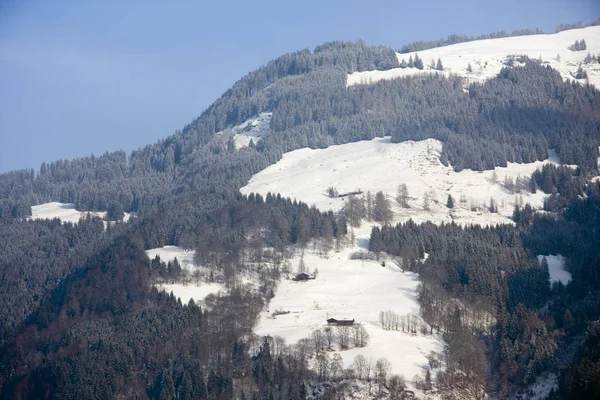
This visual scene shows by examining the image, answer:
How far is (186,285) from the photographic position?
143 metres

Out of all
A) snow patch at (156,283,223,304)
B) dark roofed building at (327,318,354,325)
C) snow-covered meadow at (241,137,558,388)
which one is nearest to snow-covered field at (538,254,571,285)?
snow-covered meadow at (241,137,558,388)

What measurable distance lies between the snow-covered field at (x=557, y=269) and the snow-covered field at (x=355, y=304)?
2323 centimetres

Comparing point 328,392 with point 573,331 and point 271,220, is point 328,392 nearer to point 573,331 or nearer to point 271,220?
point 573,331

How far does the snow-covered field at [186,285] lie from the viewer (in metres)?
139

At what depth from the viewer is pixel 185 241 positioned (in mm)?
Answer: 161375

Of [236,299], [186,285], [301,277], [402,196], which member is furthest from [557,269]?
[186,285]

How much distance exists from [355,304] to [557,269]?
38.4m

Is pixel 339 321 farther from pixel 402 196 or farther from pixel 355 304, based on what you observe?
pixel 402 196

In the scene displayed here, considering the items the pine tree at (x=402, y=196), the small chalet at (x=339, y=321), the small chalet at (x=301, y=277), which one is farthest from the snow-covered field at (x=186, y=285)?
the pine tree at (x=402, y=196)

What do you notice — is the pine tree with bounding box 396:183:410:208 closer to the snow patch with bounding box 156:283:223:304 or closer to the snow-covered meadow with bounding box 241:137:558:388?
the snow-covered meadow with bounding box 241:137:558:388

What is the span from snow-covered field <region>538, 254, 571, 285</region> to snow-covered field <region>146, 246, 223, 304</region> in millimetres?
54080

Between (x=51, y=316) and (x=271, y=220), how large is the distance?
4545 centimetres

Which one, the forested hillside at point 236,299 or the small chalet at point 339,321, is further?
the small chalet at point 339,321

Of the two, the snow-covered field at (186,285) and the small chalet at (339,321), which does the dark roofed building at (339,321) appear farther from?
the snow-covered field at (186,285)
